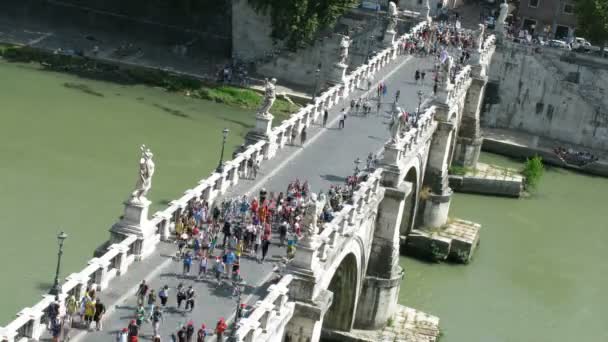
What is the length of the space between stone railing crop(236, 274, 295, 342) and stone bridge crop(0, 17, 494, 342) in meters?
0.03

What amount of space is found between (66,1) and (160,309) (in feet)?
192

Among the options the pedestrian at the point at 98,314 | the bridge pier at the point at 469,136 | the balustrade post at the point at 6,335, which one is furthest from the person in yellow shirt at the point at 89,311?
the bridge pier at the point at 469,136

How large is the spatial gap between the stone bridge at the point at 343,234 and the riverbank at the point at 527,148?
6.18 meters

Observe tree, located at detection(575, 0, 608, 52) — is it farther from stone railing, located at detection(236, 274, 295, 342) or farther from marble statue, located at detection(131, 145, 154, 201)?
marble statue, located at detection(131, 145, 154, 201)

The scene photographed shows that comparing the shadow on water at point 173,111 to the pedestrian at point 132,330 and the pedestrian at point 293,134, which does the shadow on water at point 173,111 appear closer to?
the pedestrian at point 293,134

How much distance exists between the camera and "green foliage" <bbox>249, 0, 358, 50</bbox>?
253 feet

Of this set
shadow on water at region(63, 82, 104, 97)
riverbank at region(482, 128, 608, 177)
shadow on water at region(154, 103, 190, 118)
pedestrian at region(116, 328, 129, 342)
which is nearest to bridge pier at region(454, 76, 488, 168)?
riverbank at region(482, 128, 608, 177)

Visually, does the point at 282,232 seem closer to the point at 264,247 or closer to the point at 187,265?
the point at 264,247

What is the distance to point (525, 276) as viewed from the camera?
54.7m

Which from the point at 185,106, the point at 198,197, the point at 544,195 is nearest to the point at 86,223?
the point at 198,197

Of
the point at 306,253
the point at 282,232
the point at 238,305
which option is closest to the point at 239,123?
the point at 282,232

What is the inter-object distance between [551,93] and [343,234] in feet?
141

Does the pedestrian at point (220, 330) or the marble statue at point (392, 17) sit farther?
the marble statue at point (392, 17)

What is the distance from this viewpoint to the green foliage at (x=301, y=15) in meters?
77.0
